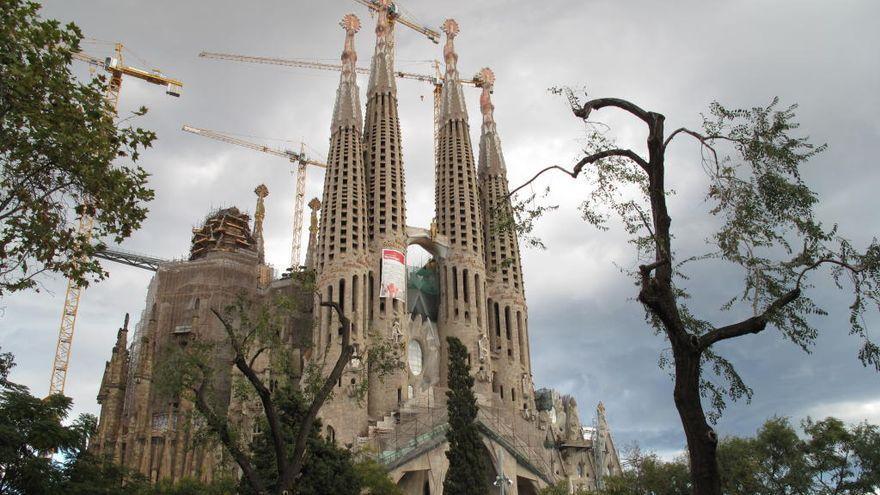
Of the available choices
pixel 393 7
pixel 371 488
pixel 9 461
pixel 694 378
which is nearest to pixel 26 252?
pixel 9 461

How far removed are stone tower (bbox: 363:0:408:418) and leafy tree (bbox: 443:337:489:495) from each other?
1221 centimetres

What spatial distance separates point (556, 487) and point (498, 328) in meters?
18.7

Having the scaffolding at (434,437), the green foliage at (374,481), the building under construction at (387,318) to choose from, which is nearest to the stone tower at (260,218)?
the building under construction at (387,318)

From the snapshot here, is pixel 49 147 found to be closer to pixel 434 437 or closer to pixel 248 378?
pixel 248 378

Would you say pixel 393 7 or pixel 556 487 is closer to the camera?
pixel 556 487

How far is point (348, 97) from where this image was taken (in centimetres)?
6256

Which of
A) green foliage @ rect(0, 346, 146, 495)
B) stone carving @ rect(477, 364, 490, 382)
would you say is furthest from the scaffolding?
green foliage @ rect(0, 346, 146, 495)

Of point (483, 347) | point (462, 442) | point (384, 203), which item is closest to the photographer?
point (462, 442)

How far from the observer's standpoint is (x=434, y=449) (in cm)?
4806

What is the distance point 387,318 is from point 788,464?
2781 cm

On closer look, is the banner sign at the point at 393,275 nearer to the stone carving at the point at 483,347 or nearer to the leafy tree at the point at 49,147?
the stone carving at the point at 483,347

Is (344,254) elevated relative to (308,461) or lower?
elevated

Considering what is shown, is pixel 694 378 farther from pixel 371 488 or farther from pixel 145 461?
pixel 145 461

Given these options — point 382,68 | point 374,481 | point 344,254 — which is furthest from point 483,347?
point 382,68
